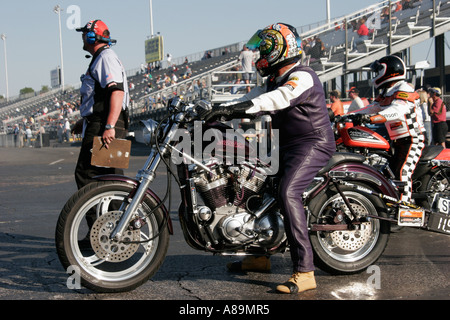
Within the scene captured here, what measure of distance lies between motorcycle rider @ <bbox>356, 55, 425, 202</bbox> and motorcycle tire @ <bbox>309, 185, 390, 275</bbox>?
1.59 metres

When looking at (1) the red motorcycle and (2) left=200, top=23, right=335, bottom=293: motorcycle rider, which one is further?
(1) the red motorcycle

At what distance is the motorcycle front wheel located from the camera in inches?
167

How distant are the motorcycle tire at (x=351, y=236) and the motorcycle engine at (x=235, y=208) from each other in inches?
17.0

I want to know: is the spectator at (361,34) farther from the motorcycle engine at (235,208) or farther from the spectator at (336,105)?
the motorcycle engine at (235,208)

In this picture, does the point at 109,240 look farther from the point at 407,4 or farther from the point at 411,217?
the point at 407,4

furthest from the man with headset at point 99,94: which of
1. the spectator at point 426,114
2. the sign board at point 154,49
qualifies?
the sign board at point 154,49

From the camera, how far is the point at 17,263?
534 cm

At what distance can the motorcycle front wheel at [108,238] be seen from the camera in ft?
13.9

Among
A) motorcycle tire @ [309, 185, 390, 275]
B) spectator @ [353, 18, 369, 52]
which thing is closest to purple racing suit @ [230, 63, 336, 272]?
motorcycle tire @ [309, 185, 390, 275]

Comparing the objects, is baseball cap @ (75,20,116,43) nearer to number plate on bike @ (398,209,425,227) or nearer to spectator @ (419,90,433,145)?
number plate on bike @ (398,209,425,227)
